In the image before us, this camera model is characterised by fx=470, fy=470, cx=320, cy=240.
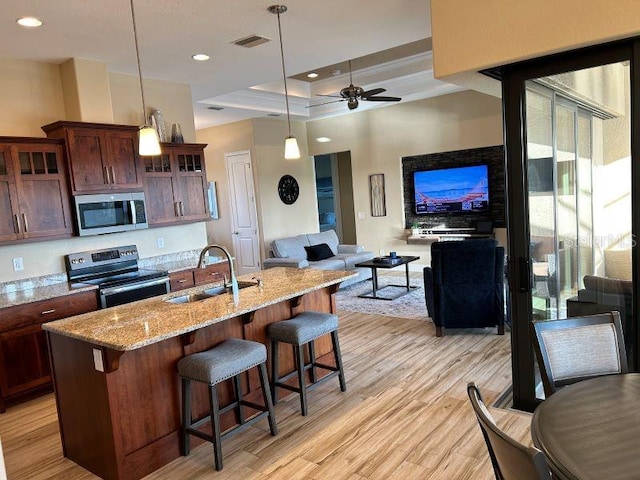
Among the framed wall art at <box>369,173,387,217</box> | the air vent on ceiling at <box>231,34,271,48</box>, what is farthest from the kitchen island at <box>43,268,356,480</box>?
the framed wall art at <box>369,173,387,217</box>

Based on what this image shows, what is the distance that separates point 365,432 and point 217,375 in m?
1.07

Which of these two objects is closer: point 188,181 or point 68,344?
point 68,344

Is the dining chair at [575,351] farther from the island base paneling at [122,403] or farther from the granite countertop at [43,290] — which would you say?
the granite countertop at [43,290]

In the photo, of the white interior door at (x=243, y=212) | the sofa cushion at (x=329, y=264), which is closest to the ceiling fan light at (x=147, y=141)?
the sofa cushion at (x=329, y=264)

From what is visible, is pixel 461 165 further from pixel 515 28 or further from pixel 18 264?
pixel 18 264

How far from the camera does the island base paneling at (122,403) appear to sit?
8.70ft

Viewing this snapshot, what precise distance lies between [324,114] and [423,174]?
2228mm

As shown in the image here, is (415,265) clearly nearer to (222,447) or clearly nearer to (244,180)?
(244,180)

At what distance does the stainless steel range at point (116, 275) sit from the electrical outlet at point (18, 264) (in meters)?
0.38

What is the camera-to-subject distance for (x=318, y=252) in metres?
7.87

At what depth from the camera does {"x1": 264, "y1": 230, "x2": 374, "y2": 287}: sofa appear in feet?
24.1

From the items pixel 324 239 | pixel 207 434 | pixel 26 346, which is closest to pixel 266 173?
pixel 324 239

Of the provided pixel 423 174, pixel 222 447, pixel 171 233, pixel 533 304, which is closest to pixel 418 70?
pixel 423 174

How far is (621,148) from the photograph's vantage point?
2.79m
